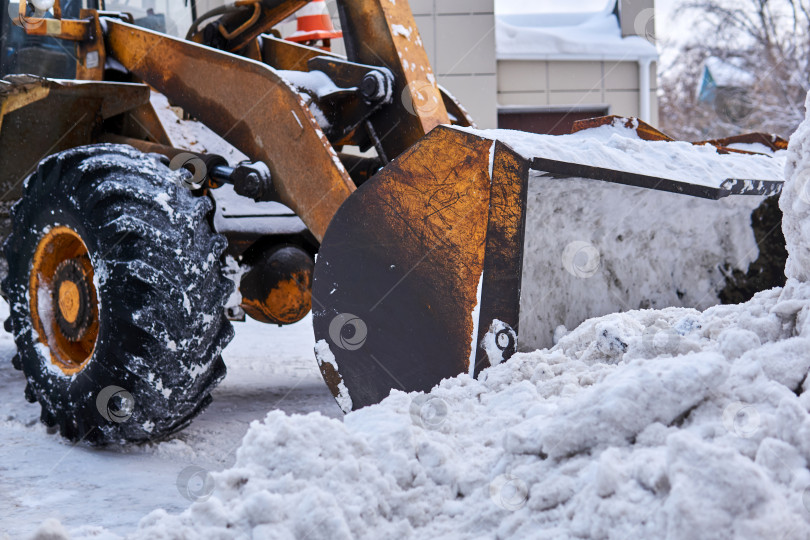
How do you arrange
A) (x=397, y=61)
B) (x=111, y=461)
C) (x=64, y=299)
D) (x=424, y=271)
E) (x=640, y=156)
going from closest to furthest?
(x=424, y=271), (x=640, y=156), (x=111, y=461), (x=64, y=299), (x=397, y=61)

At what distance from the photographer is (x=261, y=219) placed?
151 inches

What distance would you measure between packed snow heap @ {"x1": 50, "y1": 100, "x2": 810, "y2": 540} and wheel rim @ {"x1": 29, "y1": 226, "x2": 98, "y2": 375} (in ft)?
5.18

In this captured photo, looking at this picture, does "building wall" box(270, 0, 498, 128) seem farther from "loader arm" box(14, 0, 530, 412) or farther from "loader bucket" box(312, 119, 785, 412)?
"loader bucket" box(312, 119, 785, 412)

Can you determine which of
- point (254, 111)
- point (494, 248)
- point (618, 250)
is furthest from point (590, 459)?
point (254, 111)

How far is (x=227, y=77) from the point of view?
3402 millimetres

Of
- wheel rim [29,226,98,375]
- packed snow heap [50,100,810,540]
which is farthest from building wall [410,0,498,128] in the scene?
packed snow heap [50,100,810,540]

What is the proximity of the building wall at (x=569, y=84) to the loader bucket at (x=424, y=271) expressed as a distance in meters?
9.09

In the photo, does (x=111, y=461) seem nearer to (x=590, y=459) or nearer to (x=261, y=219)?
(x=261, y=219)

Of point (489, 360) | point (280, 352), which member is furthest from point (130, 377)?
point (280, 352)

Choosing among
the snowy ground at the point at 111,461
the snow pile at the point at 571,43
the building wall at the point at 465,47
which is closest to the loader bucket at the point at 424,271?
the snowy ground at the point at 111,461

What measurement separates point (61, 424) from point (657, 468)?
245 cm

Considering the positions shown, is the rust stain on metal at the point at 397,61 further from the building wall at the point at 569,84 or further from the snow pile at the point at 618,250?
the building wall at the point at 569,84

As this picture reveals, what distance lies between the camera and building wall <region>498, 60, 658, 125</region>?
1147 cm

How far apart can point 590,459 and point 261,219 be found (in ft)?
8.12
